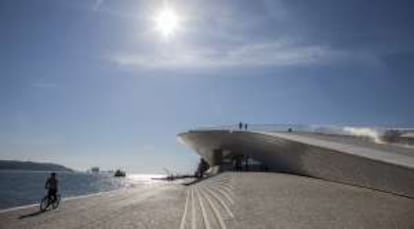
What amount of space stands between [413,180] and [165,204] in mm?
8982

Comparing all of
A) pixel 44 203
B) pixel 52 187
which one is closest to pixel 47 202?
pixel 44 203

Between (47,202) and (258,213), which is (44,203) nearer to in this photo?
(47,202)

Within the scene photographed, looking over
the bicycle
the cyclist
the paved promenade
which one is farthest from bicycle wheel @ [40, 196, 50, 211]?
the paved promenade

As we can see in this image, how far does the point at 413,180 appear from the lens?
17484mm

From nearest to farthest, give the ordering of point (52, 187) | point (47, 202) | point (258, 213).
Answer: point (258, 213)
point (47, 202)
point (52, 187)

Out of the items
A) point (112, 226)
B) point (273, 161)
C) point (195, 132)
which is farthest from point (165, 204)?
point (195, 132)

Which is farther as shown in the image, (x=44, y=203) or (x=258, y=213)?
(x=44, y=203)

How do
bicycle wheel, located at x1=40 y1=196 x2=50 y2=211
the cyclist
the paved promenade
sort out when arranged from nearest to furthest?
the paved promenade, bicycle wheel, located at x1=40 y1=196 x2=50 y2=211, the cyclist

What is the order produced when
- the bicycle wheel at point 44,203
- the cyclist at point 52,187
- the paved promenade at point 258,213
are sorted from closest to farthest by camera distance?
the paved promenade at point 258,213 < the bicycle wheel at point 44,203 < the cyclist at point 52,187

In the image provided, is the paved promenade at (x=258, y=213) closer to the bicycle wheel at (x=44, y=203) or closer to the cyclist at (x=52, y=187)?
the bicycle wheel at (x=44, y=203)

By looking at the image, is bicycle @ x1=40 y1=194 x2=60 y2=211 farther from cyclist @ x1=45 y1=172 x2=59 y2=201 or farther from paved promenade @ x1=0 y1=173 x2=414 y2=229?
paved promenade @ x1=0 y1=173 x2=414 y2=229

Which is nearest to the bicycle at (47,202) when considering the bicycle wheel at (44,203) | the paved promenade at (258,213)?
the bicycle wheel at (44,203)

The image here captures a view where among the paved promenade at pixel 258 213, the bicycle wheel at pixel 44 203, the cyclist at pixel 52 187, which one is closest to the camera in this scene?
the paved promenade at pixel 258 213

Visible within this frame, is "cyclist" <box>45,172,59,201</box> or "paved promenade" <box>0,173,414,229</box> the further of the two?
"cyclist" <box>45,172,59,201</box>
